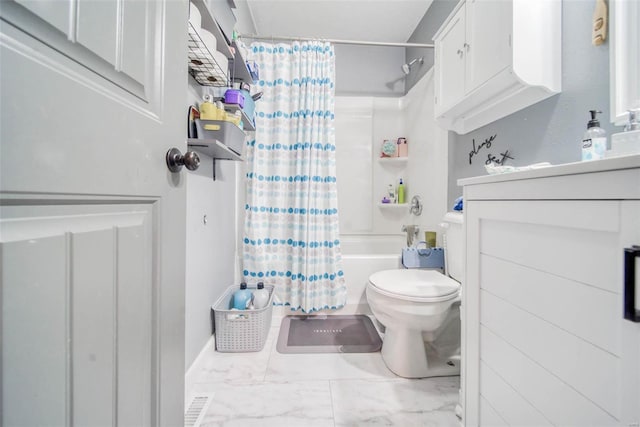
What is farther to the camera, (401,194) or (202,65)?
(401,194)

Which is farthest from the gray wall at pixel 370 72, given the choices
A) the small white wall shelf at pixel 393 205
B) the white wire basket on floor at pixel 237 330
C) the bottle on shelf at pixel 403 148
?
the white wire basket on floor at pixel 237 330

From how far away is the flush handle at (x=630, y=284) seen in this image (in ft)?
1.26

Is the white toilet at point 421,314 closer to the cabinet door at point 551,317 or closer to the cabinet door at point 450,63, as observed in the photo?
the cabinet door at point 551,317

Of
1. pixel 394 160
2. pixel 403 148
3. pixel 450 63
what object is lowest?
pixel 394 160

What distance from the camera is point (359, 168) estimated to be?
2.63m

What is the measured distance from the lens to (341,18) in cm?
216

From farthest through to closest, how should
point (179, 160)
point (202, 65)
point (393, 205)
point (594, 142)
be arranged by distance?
point (393, 205)
point (202, 65)
point (594, 142)
point (179, 160)

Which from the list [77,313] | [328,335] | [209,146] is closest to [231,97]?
[209,146]

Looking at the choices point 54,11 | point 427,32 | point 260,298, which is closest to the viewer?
point 54,11

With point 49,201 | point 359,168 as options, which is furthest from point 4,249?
point 359,168

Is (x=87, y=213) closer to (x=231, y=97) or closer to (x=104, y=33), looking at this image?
(x=104, y=33)

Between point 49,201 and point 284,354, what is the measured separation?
138 centimetres

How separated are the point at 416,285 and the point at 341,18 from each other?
230cm

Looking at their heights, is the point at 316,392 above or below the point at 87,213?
below
